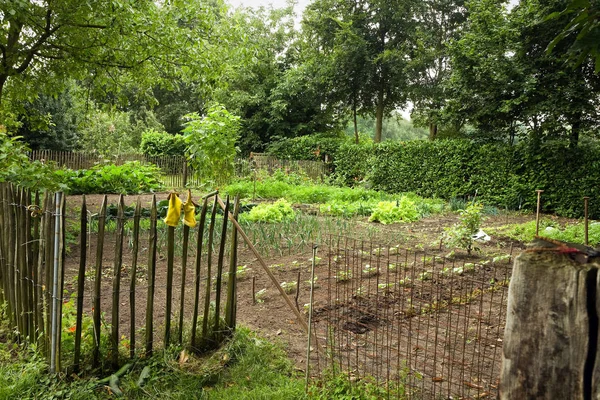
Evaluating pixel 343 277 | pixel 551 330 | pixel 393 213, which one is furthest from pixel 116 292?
pixel 393 213

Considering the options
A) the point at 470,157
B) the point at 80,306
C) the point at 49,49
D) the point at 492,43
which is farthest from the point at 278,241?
the point at 492,43

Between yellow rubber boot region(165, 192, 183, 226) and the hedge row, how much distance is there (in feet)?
39.6

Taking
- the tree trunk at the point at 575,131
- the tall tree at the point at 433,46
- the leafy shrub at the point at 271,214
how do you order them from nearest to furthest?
the leafy shrub at the point at 271,214, the tree trunk at the point at 575,131, the tall tree at the point at 433,46

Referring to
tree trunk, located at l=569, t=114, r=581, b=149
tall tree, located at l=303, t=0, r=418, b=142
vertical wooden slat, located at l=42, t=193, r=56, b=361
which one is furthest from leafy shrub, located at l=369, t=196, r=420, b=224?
tall tree, located at l=303, t=0, r=418, b=142

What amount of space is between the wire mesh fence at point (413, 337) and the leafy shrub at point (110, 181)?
1073 cm

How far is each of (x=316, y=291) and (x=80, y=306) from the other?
8.24 ft

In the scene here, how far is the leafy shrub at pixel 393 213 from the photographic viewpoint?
988 cm

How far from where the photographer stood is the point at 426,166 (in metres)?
16.0

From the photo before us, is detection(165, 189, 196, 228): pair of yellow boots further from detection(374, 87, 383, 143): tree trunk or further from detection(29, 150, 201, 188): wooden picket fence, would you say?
detection(374, 87, 383, 143): tree trunk

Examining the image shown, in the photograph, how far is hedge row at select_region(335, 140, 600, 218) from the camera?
12141 mm

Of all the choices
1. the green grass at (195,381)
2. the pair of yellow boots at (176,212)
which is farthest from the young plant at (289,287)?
the pair of yellow boots at (176,212)

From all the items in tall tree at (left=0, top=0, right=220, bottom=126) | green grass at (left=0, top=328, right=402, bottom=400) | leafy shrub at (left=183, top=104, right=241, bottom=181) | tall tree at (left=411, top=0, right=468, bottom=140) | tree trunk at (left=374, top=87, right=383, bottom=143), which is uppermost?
tall tree at (left=411, top=0, right=468, bottom=140)

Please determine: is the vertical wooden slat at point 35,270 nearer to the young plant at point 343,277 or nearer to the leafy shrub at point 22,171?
the leafy shrub at point 22,171

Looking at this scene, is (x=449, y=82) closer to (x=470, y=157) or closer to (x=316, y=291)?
(x=470, y=157)
